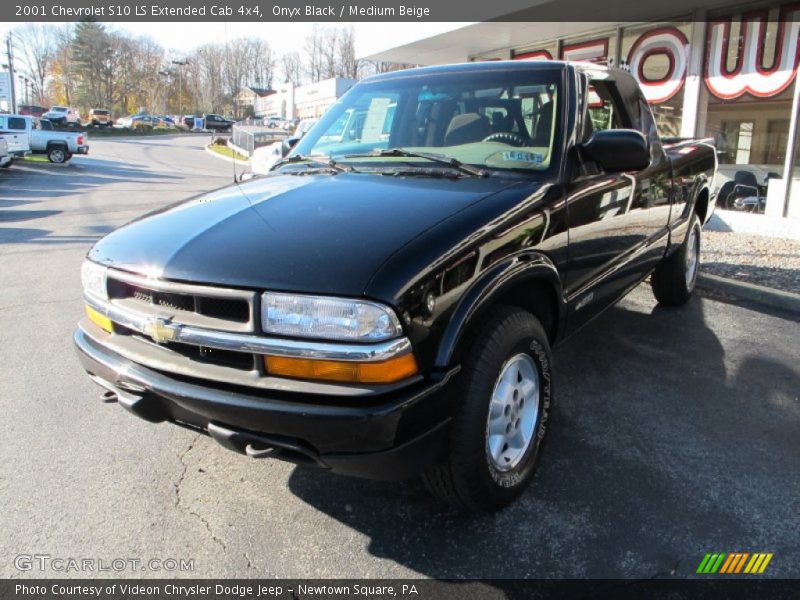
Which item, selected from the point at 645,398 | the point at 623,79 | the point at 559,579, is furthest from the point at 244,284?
the point at 623,79

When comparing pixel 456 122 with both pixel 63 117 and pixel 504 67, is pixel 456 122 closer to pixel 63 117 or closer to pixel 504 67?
pixel 504 67

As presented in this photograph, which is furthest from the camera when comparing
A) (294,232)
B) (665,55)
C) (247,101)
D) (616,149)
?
(247,101)

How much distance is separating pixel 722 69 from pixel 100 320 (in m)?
10.5

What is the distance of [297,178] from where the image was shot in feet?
9.91

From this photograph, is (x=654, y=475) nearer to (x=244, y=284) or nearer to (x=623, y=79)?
(x=244, y=284)

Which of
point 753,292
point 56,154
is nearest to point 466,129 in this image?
point 753,292

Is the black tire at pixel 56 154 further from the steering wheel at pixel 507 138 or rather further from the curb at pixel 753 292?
the steering wheel at pixel 507 138

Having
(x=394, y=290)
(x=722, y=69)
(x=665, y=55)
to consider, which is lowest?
(x=394, y=290)

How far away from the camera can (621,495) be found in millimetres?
2643

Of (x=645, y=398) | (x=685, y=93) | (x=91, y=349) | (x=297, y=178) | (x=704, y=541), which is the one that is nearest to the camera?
(x=704, y=541)

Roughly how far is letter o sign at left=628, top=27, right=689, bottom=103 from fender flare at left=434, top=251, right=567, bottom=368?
890 centimetres

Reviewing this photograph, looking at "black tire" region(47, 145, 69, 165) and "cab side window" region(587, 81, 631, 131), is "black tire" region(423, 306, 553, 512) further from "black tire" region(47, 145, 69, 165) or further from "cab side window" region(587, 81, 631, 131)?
"black tire" region(47, 145, 69, 165)

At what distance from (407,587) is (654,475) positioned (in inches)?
52.6

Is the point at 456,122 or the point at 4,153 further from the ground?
the point at 456,122
